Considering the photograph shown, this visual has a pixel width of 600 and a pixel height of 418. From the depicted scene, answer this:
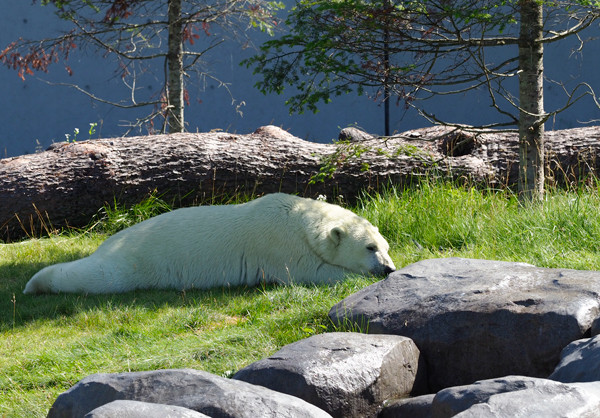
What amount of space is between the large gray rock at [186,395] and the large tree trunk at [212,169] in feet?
15.0

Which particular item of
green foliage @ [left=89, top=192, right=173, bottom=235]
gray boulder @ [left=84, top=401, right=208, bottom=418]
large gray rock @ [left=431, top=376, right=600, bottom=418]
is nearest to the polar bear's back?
green foliage @ [left=89, top=192, right=173, bottom=235]

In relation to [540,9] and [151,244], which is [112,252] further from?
[540,9]

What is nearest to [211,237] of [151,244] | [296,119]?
[151,244]

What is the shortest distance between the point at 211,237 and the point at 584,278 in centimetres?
308

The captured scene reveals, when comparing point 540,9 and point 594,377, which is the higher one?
point 540,9

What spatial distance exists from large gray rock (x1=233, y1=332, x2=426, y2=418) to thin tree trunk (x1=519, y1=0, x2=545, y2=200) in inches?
149

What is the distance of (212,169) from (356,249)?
A: 8.66 feet

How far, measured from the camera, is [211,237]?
20.0 ft

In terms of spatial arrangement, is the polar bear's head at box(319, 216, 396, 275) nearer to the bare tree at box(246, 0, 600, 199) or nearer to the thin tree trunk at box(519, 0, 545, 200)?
the bare tree at box(246, 0, 600, 199)

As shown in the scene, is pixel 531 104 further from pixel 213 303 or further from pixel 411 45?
pixel 213 303

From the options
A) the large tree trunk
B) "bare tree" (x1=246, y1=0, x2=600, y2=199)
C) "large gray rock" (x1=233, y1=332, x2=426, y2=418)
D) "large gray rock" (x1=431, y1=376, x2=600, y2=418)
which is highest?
"bare tree" (x1=246, y1=0, x2=600, y2=199)

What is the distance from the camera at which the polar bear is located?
5879 mm

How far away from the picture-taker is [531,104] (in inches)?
276

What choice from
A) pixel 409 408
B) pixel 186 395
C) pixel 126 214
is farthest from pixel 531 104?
pixel 186 395
